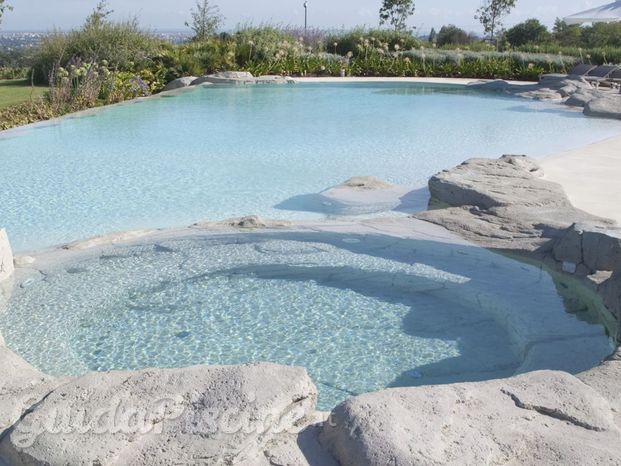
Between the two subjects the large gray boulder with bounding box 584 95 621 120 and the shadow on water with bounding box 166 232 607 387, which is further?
the large gray boulder with bounding box 584 95 621 120

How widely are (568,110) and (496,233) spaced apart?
28.6ft

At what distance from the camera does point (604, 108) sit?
12.3m

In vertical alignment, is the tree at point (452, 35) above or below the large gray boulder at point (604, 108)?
above

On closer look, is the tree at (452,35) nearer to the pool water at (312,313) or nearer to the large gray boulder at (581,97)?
the large gray boulder at (581,97)

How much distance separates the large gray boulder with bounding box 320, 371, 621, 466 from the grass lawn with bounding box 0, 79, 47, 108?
36.4ft

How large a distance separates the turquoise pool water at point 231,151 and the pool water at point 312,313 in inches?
43.1

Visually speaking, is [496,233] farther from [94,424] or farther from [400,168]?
[94,424]

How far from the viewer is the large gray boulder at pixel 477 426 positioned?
7.30 feet

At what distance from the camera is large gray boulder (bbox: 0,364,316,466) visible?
2.27 metres

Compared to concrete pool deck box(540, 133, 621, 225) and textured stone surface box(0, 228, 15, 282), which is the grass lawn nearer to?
textured stone surface box(0, 228, 15, 282)

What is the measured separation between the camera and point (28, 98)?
12.7 m

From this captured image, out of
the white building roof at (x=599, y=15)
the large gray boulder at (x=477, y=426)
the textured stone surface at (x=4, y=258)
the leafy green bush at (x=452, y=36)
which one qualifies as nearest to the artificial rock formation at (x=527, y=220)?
the large gray boulder at (x=477, y=426)

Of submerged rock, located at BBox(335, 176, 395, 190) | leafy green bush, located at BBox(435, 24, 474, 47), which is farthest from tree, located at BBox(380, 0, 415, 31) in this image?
submerged rock, located at BBox(335, 176, 395, 190)

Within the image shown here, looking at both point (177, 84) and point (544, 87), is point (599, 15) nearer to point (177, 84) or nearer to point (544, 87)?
point (544, 87)
